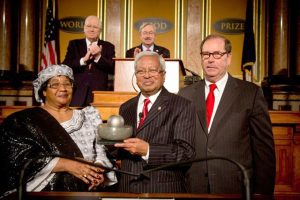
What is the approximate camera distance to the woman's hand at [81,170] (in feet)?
8.09

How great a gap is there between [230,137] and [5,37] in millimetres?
5571

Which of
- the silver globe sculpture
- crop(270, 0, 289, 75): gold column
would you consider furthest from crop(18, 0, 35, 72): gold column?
the silver globe sculpture

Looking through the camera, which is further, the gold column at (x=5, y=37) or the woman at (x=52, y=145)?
the gold column at (x=5, y=37)

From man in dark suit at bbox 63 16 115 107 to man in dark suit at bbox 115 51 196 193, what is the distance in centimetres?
246

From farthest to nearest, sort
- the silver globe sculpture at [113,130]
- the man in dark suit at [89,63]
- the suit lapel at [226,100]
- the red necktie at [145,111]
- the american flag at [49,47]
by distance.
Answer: the american flag at [49,47], the man in dark suit at [89,63], the suit lapel at [226,100], the red necktie at [145,111], the silver globe sculpture at [113,130]

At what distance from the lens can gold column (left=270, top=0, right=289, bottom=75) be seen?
23.0 ft

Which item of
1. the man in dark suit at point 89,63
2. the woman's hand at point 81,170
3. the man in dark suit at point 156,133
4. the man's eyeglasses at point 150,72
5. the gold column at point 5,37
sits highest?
the gold column at point 5,37

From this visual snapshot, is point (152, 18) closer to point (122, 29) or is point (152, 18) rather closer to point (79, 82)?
point (122, 29)

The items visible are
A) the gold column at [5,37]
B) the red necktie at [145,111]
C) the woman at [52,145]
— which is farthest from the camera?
the gold column at [5,37]

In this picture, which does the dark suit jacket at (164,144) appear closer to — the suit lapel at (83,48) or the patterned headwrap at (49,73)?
the patterned headwrap at (49,73)

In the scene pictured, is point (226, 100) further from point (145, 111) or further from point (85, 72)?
point (85, 72)

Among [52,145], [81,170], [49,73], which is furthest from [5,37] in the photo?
[81,170]

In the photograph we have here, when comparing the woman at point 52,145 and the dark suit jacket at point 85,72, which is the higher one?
the dark suit jacket at point 85,72

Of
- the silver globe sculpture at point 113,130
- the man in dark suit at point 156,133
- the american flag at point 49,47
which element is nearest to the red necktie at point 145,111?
the man in dark suit at point 156,133
